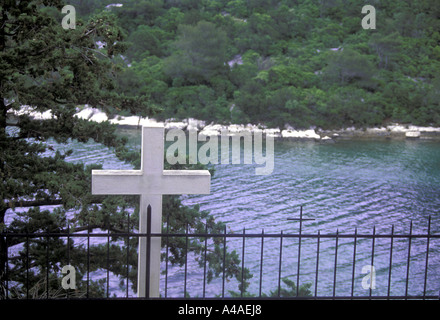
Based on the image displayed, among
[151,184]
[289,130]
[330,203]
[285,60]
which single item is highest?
[285,60]

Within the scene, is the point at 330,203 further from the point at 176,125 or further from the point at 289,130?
the point at 176,125

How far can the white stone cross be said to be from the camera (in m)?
3.68

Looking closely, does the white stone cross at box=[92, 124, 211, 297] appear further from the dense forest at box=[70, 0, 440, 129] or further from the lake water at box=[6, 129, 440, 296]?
the dense forest at box=[70, 0, 440, 129]

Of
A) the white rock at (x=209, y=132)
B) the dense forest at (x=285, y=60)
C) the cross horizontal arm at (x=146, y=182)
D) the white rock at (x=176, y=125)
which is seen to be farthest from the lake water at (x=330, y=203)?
the dense forest at (x=285, y=60)

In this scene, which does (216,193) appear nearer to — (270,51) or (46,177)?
(46,177)

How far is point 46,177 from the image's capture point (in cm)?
582

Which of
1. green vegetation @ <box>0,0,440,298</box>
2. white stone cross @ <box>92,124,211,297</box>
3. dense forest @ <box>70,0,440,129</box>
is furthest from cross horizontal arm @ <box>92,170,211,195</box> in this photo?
dense forest @ <box>70,0,440,129</box>

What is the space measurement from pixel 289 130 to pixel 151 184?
2941 centimetres

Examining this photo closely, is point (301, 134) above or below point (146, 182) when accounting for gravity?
below

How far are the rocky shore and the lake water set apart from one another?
3444 mm

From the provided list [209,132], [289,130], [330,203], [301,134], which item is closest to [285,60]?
[289,130]

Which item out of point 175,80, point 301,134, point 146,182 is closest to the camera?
point 146,182

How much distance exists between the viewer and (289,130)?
32781 mm
